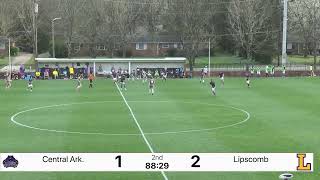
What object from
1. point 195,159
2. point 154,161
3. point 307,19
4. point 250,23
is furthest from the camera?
point 307,19

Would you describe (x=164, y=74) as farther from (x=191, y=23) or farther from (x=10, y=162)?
(x=10, y=162)

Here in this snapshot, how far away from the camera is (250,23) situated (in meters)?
87.8

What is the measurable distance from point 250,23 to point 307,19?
11980 millimetres

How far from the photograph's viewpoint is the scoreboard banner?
1522 cm

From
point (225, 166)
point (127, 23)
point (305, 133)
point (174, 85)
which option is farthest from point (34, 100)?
point (127, 23)

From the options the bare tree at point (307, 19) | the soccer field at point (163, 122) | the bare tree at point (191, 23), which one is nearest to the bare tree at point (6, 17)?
the bare tree at point (191, 23)

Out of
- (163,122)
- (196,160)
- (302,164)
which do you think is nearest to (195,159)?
(196,160)

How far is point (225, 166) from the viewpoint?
1563 centimetres

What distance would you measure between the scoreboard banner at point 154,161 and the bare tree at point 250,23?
7200cm

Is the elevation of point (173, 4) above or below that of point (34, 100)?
above

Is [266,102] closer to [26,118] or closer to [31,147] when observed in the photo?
[26,118]

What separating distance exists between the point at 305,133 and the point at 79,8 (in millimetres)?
70533

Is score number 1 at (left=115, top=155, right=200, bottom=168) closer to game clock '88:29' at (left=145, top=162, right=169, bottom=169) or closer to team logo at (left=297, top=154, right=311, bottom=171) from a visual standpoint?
game clock '88:29' at (left=145, top=162, right=169, bottom=169)

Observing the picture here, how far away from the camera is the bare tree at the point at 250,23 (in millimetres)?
88188
